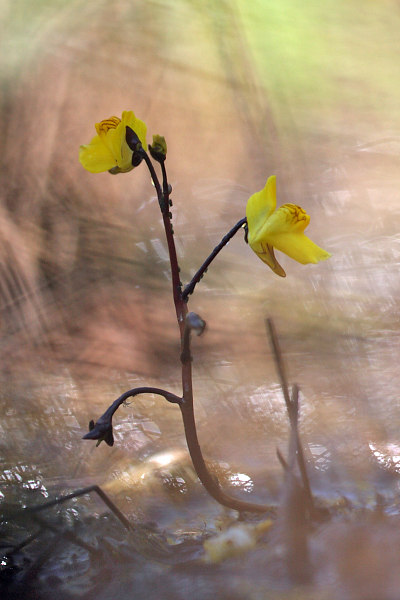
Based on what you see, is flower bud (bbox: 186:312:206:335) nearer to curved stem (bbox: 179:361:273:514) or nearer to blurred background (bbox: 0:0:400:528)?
curved stem (bbox: 179:361:273:514)

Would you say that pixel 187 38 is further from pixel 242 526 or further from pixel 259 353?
pixel 242 526

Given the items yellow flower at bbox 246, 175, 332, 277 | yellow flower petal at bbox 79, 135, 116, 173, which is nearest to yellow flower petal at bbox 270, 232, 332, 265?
yellow flower at bbox 246, 175, 332, 277

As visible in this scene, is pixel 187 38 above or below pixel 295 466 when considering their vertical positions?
above

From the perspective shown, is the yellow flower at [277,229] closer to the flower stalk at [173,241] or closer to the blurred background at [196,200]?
the flower stalk at [173,241]

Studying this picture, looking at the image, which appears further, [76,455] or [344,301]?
[344,301]

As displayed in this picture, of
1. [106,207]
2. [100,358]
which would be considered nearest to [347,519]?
[100,358]

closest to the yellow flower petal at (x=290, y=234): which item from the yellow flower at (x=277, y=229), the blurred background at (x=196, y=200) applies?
the yellow flower at (x=277, y=229)
